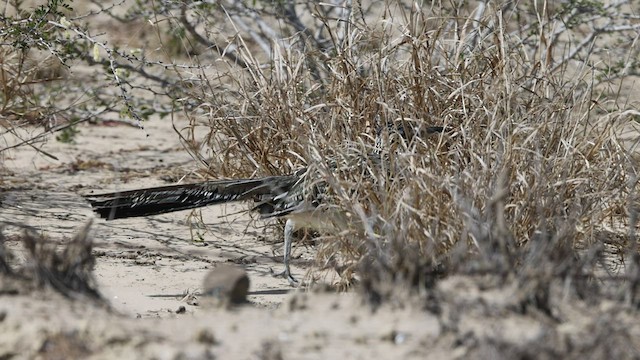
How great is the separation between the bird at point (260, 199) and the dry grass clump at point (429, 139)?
9cm

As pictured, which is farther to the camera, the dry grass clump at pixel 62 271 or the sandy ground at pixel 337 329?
the dry grass clump at pixel 62 271

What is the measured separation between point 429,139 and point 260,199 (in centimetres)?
96

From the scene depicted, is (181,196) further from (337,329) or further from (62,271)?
(337,329)

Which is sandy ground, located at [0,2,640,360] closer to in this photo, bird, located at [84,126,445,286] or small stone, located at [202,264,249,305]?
small stone, located at [202,264,249,305]

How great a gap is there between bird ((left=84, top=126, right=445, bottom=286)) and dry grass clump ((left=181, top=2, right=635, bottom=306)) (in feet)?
0.31

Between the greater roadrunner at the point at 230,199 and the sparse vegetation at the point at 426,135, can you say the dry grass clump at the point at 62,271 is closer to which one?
the sparse vegetation at the point at 426,135

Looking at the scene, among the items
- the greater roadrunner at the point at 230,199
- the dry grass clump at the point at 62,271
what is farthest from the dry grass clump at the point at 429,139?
the dry grass clump at the point at 62,271

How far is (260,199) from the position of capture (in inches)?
213

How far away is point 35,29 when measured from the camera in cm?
566

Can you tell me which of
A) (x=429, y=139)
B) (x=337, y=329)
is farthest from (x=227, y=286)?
(x=429, y=139)

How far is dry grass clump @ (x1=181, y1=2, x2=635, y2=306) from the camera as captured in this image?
14.7ft

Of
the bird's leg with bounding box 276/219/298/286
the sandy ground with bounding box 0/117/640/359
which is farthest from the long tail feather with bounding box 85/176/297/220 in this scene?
the sandy ground with bounding box 0/117/640/359

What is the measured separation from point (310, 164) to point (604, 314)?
2104 millimetres

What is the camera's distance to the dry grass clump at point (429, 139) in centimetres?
447
